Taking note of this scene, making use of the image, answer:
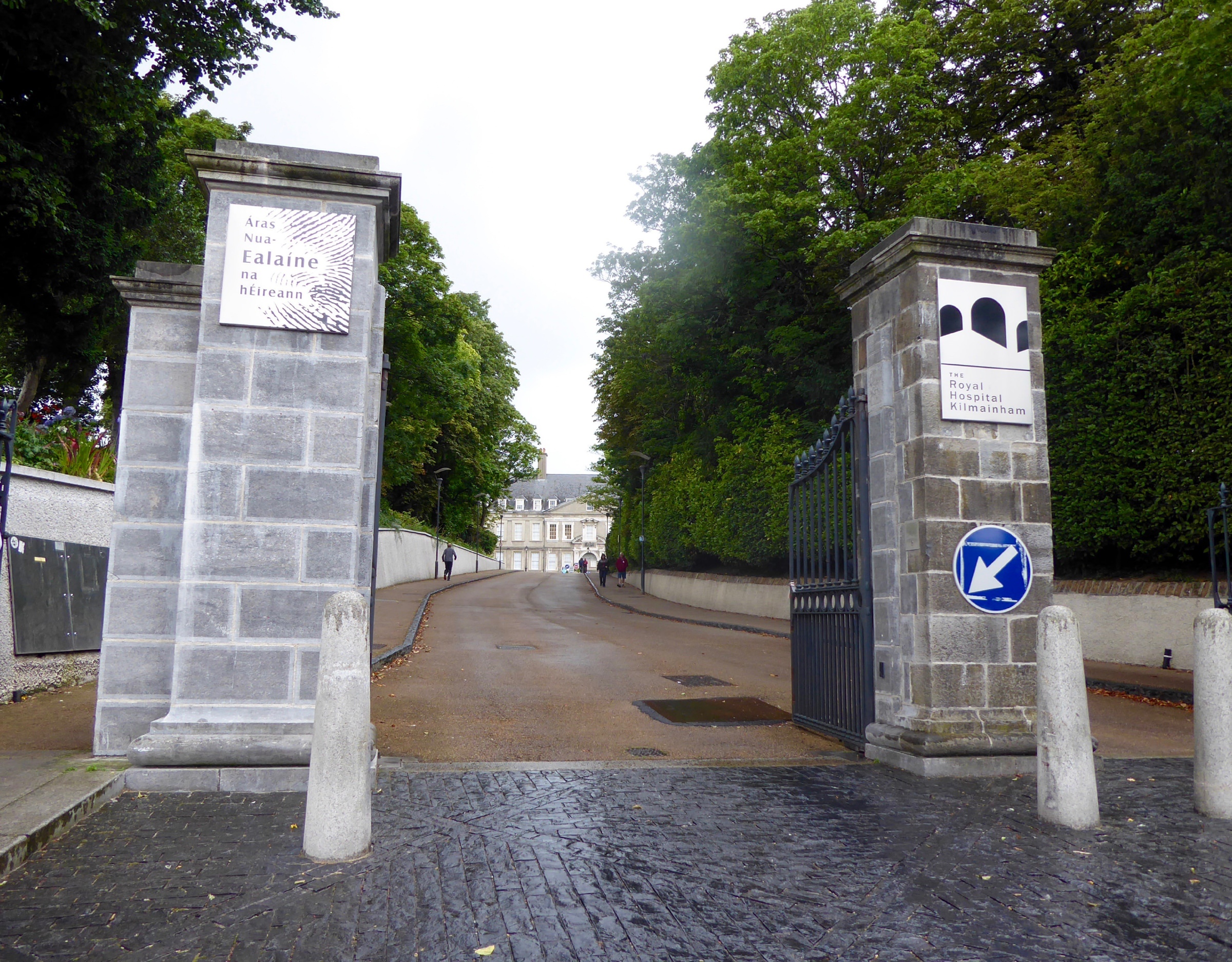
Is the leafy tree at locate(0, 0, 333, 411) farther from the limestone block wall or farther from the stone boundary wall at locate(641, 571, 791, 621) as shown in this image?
the limestone block wall

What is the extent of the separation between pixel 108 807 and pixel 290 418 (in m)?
2.47

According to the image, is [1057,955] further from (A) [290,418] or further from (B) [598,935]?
(A) [290,418]

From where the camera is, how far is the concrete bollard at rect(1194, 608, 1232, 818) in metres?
4.91

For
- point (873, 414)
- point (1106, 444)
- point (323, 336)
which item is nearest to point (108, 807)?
point (323, 336)

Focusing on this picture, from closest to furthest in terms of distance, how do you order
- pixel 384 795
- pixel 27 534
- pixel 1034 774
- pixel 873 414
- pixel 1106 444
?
pixel 384 795 → pixel 1034 774 → pixel 873 414 → pixel 27 534 → pixel 1106 444

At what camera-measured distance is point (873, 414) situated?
6.99 m

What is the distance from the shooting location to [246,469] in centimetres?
565

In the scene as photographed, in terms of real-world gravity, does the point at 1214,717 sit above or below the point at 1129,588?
below

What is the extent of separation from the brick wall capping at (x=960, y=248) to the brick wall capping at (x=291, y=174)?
3710mm

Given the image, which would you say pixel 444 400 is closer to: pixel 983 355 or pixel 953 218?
pixel 953 218

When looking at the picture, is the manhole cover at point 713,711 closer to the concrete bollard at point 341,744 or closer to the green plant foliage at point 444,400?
the concrete bollard at point 341,744

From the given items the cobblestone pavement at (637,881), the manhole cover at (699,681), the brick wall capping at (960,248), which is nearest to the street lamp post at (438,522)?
the manhole cover at (699,681)

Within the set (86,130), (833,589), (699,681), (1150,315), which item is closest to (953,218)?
(1150,315)

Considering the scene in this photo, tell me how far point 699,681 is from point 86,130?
13350 mm
